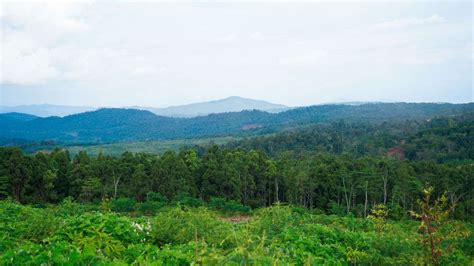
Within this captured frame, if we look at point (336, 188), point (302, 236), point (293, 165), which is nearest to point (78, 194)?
point (293, 165)

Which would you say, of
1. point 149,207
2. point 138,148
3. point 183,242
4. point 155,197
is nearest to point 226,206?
point 155,197

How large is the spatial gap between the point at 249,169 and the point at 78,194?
15766 mm

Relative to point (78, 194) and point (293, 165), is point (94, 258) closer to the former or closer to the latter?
point (78, 194)

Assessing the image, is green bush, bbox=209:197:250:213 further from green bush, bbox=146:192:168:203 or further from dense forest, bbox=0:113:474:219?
green bush, bbox=146:192:168:203

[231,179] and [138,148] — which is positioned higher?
[231,179]

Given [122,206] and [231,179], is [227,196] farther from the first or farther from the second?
[122,206]

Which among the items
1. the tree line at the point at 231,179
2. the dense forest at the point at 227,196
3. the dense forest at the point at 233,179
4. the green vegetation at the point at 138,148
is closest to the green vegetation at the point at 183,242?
the dense forest at the point at 227,196

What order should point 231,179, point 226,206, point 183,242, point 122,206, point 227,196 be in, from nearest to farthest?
point 183,242 < point 122,206 < point 226,206 < point 231,179 < point 227,196

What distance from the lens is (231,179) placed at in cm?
3272

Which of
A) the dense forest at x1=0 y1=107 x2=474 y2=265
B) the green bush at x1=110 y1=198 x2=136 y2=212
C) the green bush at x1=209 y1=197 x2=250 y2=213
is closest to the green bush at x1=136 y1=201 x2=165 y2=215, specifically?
the dense forest at x1=0 y1=107 x2=474 y2=265

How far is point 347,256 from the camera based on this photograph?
8.42 m

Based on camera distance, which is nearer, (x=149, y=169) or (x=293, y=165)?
(x=149, y=169)

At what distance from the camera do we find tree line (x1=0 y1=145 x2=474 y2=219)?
96.9 feet

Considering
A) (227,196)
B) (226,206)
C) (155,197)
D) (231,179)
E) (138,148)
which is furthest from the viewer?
(138,148)
